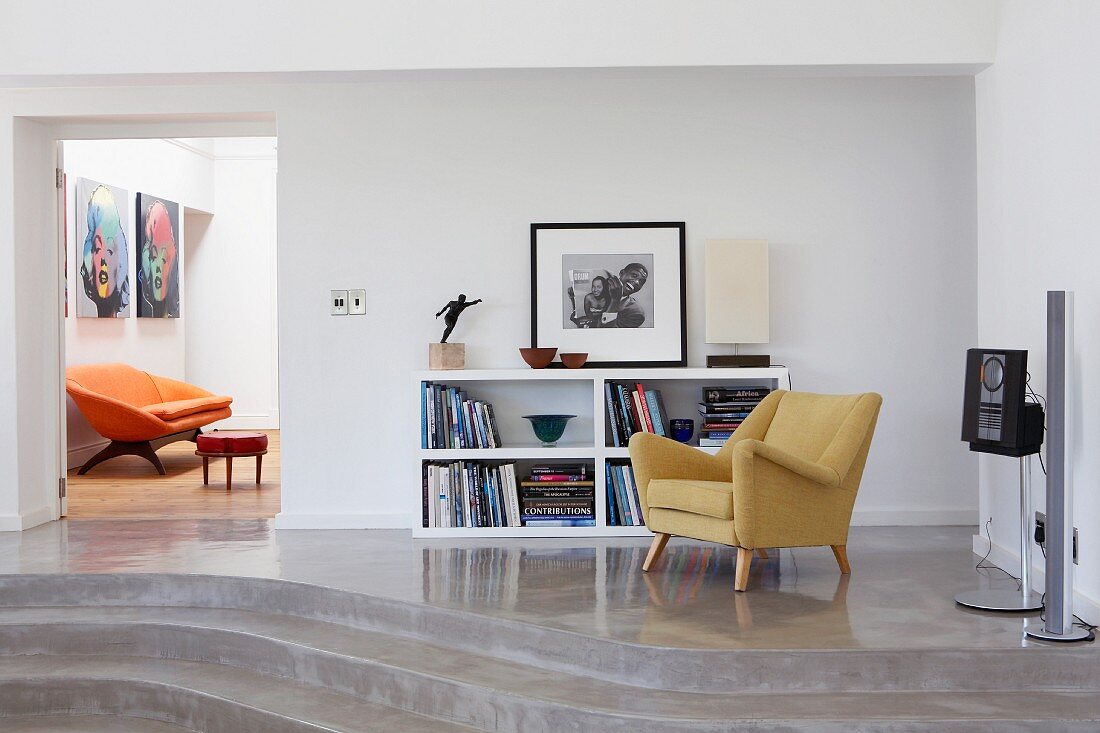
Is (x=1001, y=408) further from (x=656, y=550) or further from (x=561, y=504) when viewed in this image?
(x=561, y=504)

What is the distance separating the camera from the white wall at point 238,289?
10938 mm

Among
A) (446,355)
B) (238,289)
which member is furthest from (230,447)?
(238,289)

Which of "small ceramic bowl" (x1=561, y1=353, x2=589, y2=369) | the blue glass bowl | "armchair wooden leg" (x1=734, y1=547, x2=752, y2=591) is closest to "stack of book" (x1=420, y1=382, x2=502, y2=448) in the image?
the blue glass bowl

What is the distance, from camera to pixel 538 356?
5.34m

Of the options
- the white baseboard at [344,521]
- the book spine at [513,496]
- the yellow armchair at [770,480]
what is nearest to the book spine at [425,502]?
the white baseboard at [344,521]

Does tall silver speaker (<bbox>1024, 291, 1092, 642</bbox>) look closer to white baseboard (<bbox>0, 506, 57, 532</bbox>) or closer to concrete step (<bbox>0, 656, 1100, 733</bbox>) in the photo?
concrete step (<bbox>0, 656, 1100, 733</bbox>)

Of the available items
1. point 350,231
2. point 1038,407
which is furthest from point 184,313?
point 1038,407

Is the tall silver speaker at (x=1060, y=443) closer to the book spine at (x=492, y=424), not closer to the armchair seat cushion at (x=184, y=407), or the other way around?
the book spine at (x=492, y=424)

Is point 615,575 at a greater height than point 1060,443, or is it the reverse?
point 1060,443

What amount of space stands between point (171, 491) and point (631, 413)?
3.41 m

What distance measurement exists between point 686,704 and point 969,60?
305cm

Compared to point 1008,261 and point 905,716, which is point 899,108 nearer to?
point 1008,261

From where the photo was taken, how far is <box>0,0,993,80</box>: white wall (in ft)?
14.7

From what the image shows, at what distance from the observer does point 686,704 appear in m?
3.16
